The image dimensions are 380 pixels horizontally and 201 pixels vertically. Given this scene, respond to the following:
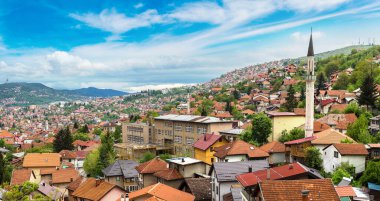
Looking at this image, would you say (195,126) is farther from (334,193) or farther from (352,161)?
(334,193)

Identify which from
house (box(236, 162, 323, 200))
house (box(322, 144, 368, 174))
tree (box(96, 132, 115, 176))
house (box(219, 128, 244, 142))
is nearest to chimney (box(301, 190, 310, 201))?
house (box(236, 162, 323, 200))

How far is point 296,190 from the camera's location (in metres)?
19.1

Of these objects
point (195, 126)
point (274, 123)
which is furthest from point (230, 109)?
point (274, 123)

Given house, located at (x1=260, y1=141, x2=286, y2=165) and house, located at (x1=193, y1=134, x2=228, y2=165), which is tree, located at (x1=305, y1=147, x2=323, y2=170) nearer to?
house, located at (x1=260, y1=141, x2=286, y2=165)

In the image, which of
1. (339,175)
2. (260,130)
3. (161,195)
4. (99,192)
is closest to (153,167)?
(99,192)

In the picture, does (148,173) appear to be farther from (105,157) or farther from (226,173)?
(105,157)

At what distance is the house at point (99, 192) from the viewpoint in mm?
36281

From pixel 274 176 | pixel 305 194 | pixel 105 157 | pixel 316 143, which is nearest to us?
pixel 305 194

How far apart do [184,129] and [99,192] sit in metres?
27.7

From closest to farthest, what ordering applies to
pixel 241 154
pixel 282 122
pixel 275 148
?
pixel 241 154, pixel 275 148, pixel 282 122

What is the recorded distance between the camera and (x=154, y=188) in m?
31.7

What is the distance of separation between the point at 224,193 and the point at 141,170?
11702mm

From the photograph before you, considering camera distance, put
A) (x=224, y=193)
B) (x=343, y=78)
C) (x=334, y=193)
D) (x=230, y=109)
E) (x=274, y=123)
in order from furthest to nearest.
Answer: (x=230, y=109)
(x=343, y=78)
(x=274, y=123)
(x=224, y=193)
(x=334, y=193)

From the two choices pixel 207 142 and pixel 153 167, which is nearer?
pixel 153 167
